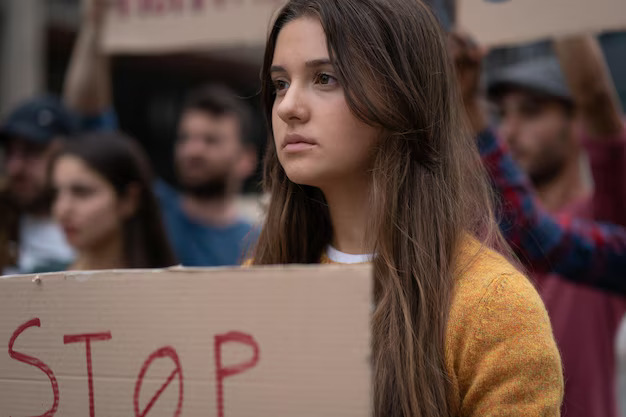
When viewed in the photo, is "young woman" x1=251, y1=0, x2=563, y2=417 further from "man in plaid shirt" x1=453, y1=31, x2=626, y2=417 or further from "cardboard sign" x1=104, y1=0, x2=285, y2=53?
"cardboard sign" x1=104, y1=0, x2=285, y2=53

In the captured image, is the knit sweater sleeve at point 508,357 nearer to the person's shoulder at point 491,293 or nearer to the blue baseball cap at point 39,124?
the person's shoulder at point 491,293

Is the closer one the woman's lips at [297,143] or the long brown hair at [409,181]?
the long brown hair at [409,181]

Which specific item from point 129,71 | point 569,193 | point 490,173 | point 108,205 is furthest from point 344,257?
point 129,71

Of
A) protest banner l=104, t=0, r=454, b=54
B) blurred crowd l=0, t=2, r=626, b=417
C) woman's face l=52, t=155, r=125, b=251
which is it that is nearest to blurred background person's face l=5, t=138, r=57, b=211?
blurred crowd l=0, t=2, r=626, b=417

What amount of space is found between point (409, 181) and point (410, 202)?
51 millimetres

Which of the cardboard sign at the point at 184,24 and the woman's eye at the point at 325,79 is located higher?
the cardboard sign at the point at 184,24

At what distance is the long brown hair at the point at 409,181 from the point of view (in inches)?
56.7

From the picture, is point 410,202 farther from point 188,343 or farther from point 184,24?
point 184,24

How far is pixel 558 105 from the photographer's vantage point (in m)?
3.15

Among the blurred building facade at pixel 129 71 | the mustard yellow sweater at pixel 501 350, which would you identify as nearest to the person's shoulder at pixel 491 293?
the mustard yellow sweater at pixel 501 350

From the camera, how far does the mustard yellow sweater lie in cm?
136

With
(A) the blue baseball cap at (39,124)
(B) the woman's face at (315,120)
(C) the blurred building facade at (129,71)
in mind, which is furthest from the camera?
(C) the blurred building facade at (129,71)

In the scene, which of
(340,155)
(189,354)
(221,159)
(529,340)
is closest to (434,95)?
(340,155)

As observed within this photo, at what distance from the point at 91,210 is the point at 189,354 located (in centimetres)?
186
